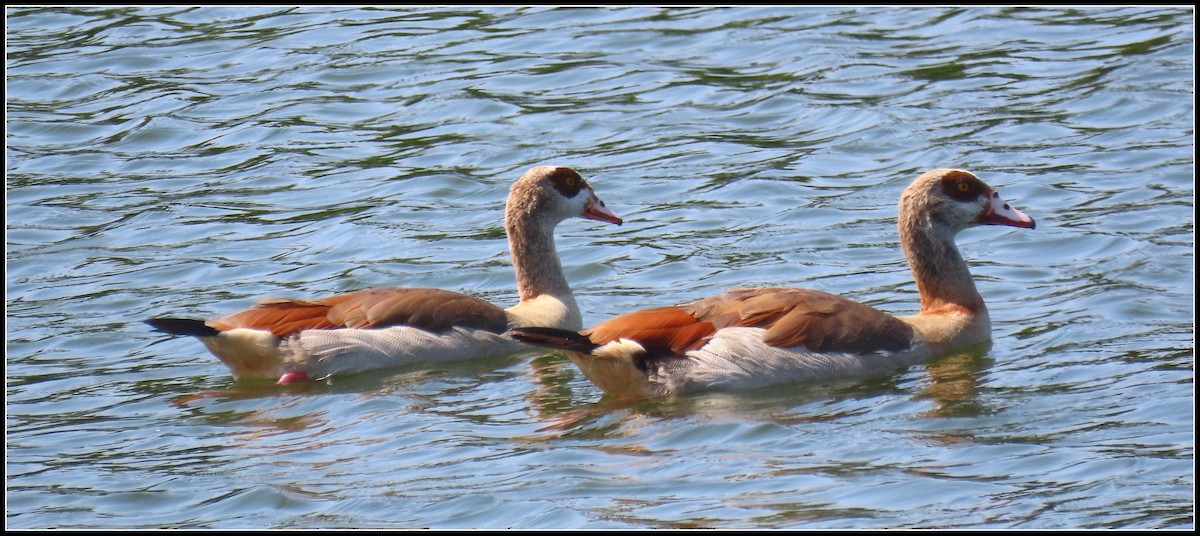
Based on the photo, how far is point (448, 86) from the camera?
17.4m

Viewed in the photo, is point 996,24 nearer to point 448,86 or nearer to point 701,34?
point 701,34

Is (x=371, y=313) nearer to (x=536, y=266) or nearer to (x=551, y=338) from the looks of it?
(x=536, y=266)

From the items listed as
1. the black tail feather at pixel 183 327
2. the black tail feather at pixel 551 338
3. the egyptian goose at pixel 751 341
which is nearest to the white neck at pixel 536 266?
the egyptian goose at pixel 751 341

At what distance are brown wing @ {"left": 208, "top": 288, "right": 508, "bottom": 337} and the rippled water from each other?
355 millimetres

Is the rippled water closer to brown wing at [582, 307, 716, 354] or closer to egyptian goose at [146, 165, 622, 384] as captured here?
egyptian goose at [146, 165, 622, 384]

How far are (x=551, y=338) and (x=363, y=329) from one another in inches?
62.9

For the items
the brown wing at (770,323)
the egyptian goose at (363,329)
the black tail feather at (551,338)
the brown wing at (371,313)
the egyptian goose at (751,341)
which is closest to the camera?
the black tail feather at (551,338)

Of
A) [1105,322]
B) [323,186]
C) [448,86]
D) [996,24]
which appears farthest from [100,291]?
[996,24]

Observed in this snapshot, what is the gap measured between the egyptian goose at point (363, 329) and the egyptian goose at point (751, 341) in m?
1.22

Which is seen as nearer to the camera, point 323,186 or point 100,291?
point 100,291

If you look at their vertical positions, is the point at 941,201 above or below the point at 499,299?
above

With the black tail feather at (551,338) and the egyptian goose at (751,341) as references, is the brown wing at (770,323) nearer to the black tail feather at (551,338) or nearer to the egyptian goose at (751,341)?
the egyptian goose at (751,341)

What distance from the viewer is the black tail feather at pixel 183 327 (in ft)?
34.0

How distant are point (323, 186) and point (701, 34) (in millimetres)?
4780
